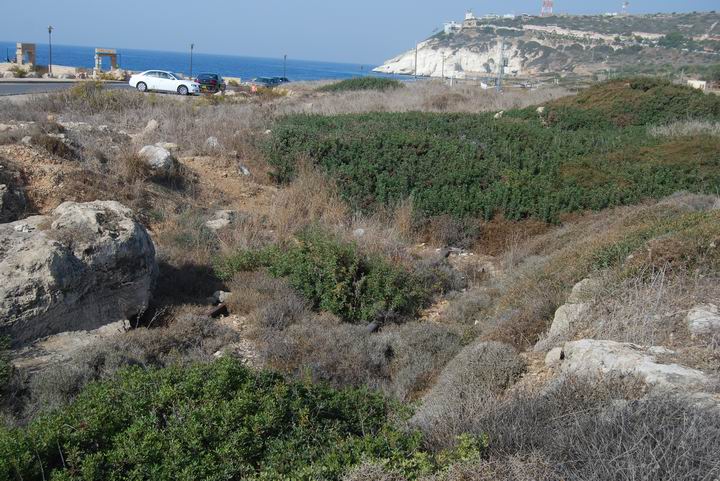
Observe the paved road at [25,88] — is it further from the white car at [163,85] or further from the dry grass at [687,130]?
the dry grass at [687,130]

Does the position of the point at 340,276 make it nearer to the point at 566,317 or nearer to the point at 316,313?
the point at 316,313

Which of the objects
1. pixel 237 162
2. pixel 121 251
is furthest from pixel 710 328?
pixel 237 162

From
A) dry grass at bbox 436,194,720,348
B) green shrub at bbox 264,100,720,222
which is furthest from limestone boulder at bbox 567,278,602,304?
green shrub at bbox 264,100,720,222

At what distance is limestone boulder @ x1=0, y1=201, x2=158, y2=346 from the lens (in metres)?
6.48

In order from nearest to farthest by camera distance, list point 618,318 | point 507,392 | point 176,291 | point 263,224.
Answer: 1. point 507,392
2. point 618,318
3. point 176,291
4. point 263,224

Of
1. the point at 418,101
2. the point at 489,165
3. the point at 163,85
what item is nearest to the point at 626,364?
the point at 489,165

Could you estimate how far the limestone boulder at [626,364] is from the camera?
4.50 m

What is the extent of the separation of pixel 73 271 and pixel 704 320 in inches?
247

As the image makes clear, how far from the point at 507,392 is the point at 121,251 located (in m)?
4.68

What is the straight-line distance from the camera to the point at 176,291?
8.62 meters

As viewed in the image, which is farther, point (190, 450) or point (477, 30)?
point (477, 30)

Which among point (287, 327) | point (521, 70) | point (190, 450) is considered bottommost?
point (287, 327)

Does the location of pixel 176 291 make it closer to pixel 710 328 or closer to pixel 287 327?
pixel 287 327

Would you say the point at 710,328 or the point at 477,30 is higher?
the point at 477,30
